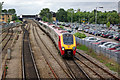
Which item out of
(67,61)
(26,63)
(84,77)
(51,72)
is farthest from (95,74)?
(26,63)

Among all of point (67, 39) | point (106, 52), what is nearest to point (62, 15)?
point (106, 52)

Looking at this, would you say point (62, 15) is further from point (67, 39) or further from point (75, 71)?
point (75, 71)

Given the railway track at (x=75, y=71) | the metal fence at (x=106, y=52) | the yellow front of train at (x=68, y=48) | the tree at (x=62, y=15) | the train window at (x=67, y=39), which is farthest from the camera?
the tree at (x=62, y=15)

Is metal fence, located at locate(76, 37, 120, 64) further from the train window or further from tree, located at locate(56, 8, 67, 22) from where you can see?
tree, located at locate(56, 8, 67, 22)

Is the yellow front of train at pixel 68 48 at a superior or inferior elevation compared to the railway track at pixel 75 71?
superior

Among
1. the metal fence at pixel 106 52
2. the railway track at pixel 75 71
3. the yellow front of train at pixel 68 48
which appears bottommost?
the railway track at pixel 75 71

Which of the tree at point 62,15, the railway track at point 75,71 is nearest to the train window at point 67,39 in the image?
the railway track at point 75,71

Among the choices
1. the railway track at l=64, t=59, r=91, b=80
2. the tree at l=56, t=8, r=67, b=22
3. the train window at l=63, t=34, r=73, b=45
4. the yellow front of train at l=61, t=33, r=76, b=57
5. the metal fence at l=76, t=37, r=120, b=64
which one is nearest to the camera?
the railway track at l=64, t=59, r=91, b=80

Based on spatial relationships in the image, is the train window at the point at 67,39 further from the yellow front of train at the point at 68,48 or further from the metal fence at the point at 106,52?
Answer: the metal fence at the point at 106,52

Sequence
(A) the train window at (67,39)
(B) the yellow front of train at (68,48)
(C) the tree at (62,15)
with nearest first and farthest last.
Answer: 1. (B) the yellow front of train at (68,48)
2. (A) the train window at (67,39)
3. (C) the tree at (62,15)

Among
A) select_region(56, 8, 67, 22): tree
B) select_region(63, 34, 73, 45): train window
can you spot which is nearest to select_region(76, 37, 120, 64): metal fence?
select_region(63, 34, 73, 45): train window

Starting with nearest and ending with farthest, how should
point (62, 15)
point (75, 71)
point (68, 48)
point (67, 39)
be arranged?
1. point (75, 71)
2. point (68, 48)
3. point (67, 39)
4. point (62, 15)

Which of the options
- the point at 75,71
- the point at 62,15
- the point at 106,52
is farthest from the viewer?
the point at 62,15

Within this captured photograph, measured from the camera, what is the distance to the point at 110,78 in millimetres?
14641
